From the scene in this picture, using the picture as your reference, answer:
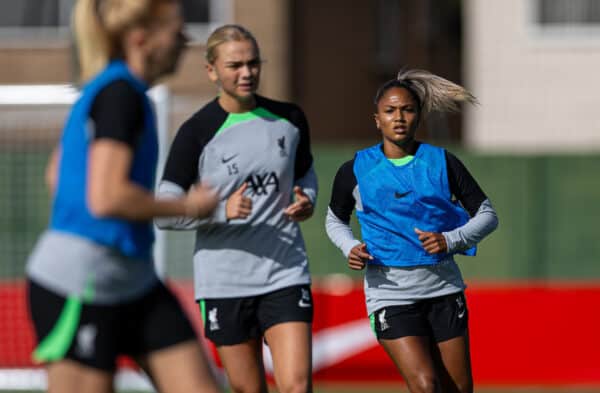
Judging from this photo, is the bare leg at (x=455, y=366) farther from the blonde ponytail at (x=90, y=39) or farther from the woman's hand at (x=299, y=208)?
the blonde ponytail at (x=90, y=39)

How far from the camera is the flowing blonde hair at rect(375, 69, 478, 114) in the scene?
580cm

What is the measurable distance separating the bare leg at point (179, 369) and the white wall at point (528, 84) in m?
13.8

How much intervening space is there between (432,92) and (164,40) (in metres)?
1.86

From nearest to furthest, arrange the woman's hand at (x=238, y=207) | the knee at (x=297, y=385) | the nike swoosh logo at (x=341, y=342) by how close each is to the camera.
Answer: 1. the woman's hand at (x=238, y=207)
2. the knee at (x=297, y=385)
3. the nike swoosh logo at (x=341, y=342)

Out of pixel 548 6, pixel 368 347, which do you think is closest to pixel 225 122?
pixel 368 347

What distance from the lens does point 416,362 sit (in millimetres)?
5836

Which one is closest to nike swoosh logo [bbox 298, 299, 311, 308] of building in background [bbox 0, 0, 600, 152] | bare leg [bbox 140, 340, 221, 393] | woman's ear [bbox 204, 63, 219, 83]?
woman's ear [bbox 204, 63, 219, 83]

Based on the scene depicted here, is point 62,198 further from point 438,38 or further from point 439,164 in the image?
point 438,38

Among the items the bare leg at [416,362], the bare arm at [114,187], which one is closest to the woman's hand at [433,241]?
the bare leg at [416,362]

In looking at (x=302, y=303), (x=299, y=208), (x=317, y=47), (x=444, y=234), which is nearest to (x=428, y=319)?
(x=444, y=234)

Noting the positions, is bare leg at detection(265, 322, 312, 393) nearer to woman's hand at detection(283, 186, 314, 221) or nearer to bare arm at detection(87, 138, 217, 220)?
woman's hand at detection(283, 186, 314, 221)

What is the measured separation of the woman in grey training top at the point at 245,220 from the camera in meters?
5.98

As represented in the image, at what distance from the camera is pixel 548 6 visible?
18531 millimetres

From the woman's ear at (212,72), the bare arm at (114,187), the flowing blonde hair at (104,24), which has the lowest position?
the bare arm at (114,187)
